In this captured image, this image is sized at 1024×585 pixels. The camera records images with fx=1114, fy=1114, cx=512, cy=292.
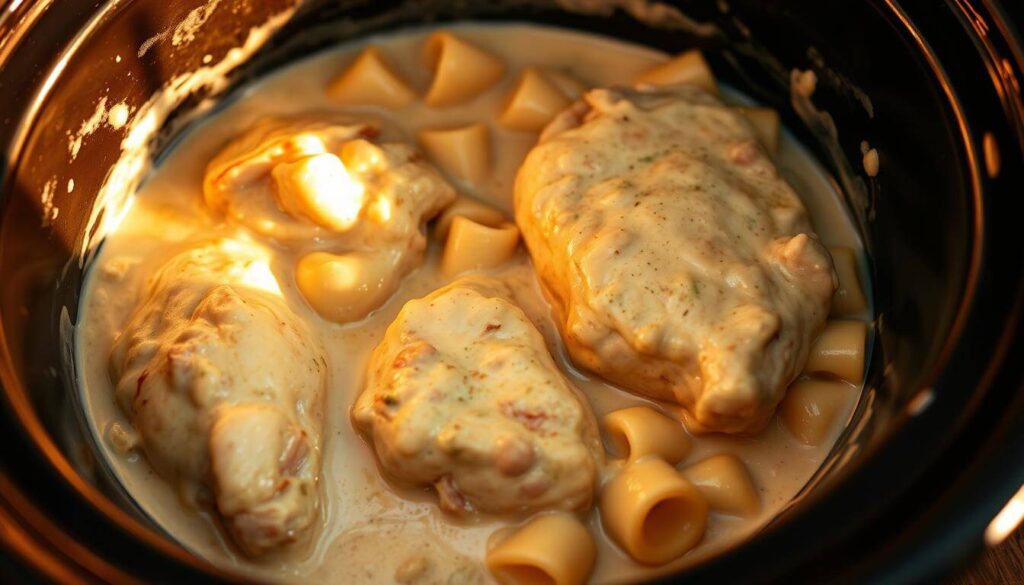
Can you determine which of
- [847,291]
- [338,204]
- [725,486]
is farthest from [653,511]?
[338,204]

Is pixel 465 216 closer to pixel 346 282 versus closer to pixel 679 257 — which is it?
pixel 346 282

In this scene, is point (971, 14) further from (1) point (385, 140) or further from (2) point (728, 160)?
(1) point (385, 140)

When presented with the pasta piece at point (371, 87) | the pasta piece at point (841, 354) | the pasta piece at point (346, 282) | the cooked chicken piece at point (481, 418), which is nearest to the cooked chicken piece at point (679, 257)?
the pasta piece at point (841, 354)

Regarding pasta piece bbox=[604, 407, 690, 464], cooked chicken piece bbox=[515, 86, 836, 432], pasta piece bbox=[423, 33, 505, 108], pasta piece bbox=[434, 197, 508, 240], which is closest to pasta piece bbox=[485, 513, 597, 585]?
pasta piece bbox=[604, 407, 690, 464]

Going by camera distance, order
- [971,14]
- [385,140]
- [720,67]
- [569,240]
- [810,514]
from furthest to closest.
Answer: [720,67]
[385,140]
[569,240]
[971,14]
[810,514]

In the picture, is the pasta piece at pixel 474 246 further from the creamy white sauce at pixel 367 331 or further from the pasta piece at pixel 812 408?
the pasta piece at pixel 812 408

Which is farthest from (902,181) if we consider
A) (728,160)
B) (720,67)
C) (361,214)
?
(361,214)

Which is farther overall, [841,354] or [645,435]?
[841,354]
